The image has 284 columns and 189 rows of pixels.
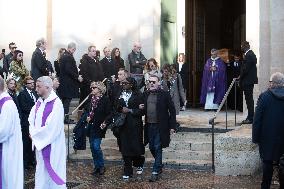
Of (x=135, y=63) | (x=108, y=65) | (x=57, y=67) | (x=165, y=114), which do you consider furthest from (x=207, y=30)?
(x=165, y=114)

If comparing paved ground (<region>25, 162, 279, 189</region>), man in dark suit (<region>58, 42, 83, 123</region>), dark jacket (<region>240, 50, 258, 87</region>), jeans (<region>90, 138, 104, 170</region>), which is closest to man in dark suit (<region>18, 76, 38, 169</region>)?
paved ground (<region>25, 162, 279, 189</region>)

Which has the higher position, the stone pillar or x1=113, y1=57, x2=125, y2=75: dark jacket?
the stone pillar

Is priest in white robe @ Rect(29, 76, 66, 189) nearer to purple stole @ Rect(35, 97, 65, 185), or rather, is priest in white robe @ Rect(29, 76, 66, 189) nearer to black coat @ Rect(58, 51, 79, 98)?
purple stole @ Rect(35, 97, 65, 185)

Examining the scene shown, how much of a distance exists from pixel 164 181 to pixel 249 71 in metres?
3.90

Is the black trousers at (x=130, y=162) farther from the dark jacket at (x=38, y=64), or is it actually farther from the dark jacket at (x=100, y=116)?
the dark jacket at (x=38, y=64)

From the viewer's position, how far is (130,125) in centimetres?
1209

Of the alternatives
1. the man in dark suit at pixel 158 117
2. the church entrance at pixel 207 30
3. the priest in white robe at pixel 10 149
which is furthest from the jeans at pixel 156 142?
the church entrance at pixel 207 30

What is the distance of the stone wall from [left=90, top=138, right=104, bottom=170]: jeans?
91.8 inches

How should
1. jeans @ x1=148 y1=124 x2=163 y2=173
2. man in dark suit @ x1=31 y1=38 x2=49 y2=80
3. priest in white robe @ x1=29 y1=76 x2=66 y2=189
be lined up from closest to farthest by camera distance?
priest in white robe @ x1=29 y1=76 x2=66 y2=189 → jeans @ x1=148 y1=124 x2=163 y2=173 → man in dark suit @ x1=31 y1=38 x2=49 y2=80

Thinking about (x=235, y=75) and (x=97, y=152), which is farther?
(x=235, y=75)

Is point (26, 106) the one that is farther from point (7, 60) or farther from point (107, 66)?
point (7, 60)

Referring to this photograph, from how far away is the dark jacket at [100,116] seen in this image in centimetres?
1250

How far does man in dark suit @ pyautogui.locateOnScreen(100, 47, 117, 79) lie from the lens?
54.6 ft

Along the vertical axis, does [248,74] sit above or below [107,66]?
below
